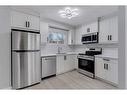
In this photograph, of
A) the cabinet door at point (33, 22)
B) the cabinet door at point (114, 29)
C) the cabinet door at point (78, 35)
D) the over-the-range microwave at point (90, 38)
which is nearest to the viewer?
the cabinet door at point (33, 22)

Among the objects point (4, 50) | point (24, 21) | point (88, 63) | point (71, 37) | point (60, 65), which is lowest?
point (60, 65)

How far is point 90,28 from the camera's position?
4195 millimetres

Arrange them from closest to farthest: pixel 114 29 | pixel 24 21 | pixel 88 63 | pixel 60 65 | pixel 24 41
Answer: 1. pixel 24 41
2. pixel 24 21
3. pixel 114 29
4. pixel 88 63
5. pixel 60 65

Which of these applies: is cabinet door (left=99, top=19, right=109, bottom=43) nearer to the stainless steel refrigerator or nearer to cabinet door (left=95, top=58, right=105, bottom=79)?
cabinet door (left=95, top=58, right=105, bottom=79)

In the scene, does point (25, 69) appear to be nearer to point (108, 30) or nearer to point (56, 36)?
point (56, 36)

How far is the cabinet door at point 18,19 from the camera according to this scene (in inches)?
101

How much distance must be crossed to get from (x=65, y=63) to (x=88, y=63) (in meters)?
1.11

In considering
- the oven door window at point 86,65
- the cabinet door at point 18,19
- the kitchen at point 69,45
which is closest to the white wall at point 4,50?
the kitchen at point 69,45

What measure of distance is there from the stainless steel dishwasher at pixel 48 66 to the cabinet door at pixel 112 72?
2019 millimetres

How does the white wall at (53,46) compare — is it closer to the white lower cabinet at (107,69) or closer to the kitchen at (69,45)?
the kitchen at (69,45)

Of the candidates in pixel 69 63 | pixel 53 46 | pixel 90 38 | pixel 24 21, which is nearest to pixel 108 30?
pixel 90 38

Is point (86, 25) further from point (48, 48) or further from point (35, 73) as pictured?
point (35, 73)
